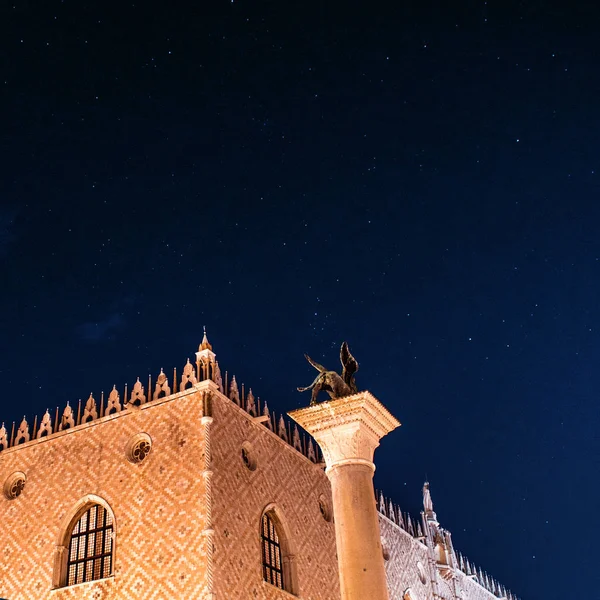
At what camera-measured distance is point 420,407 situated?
52469mm

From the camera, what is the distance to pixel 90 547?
18.6 meters

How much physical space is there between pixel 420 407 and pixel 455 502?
6.09m

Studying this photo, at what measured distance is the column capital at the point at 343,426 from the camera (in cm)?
1186

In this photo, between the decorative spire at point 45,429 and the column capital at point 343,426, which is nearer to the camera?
the column capital at point 343,426

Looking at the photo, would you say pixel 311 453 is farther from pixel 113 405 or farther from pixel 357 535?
pixel 357 535

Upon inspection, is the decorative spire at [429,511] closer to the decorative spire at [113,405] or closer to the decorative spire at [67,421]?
the decorative spire at [113,405]

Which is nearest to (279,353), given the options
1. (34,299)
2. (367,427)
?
(34,299)

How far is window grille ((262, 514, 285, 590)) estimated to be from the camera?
63.3ft

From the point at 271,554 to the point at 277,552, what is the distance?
0.32 m

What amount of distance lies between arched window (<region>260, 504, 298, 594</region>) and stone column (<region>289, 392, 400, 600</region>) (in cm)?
801

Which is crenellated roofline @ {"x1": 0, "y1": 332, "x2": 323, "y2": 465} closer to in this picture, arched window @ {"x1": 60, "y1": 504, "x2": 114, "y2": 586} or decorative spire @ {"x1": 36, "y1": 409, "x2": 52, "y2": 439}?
decorative spire @ {"x1": 36, "y1": 409, "x2": 52, "y2": 439}

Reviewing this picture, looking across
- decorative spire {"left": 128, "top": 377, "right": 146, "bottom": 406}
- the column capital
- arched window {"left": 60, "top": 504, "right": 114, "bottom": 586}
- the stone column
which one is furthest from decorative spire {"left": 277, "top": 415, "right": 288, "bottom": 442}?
the column capital

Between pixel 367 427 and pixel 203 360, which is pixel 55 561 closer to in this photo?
pixel 203 360

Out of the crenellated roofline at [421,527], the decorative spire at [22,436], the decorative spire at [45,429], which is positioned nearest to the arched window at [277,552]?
the decorative spire at [45,429]
